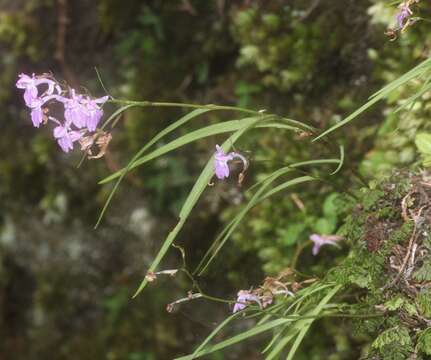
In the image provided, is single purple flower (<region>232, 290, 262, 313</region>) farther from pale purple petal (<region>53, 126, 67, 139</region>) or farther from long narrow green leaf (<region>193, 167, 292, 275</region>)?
pale purple petal (<region>53, 126, 67, 139</region>)

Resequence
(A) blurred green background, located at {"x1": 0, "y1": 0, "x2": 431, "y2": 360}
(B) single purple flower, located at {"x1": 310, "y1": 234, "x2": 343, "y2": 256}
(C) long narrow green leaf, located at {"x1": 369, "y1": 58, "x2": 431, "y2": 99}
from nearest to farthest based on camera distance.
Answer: (C) long narrow green leaf, located at {"x1": 369, "y1": 58, "x2": 431, "y2": 99}
(B) single purple flower, located at {"x1": 310, "y1": 234, "x2": 343, "y2": 256}
(A) blurred green background, located at {"x1": 0, "y1": 0, "x2": 431, "y2": 360}

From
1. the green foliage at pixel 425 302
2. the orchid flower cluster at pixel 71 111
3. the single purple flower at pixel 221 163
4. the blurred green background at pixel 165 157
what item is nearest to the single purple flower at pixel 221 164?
the single purple flower at pixel 221 163

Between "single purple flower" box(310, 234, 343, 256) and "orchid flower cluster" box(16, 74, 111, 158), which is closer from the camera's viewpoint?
"orchid flower cluster" box(16, 74, 111, 158)

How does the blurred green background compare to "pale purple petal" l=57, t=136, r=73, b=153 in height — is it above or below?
above

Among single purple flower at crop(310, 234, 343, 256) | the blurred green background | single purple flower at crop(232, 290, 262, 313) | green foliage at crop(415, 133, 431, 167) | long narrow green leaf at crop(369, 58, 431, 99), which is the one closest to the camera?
long narrow green leaf at crop(369, 58, 431, 99)

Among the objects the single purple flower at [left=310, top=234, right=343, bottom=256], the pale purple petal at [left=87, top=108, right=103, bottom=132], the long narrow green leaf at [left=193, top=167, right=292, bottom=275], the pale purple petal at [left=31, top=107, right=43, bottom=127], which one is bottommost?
the long narrow green leaf at [left=193, top=167, right=292, bottom=275]

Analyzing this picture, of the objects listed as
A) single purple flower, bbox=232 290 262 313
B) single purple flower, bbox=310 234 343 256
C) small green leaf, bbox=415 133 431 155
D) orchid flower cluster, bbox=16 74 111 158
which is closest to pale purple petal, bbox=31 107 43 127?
orchid flower cluster, bbox=16 74 111 158

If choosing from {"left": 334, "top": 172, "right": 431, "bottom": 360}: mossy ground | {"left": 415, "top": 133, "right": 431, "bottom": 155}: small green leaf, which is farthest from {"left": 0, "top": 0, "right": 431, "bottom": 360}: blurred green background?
{"left": 334, "top": 172, "right": 431, "bottom": 360}: mossy ground

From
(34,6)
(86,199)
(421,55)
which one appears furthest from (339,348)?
(34,6)

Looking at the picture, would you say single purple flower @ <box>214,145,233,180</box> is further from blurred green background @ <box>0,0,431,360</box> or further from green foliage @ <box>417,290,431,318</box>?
blurred green background @ <box>0,0,431,360</box>

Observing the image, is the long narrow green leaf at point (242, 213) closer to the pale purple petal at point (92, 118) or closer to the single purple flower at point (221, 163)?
the single purple flower at point (221, 163)
